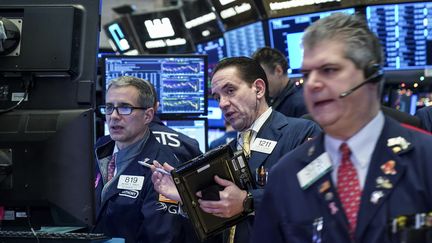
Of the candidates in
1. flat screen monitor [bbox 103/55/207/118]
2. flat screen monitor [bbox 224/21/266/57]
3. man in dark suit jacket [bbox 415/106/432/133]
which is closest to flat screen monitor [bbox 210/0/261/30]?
flat screen monitor [bbox 224/21/266/57]

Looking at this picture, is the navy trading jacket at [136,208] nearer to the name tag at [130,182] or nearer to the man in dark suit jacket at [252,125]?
the name tag at [130,182]

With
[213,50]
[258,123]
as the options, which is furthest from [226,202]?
[213,50]

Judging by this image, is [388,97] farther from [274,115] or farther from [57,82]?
[57,82]

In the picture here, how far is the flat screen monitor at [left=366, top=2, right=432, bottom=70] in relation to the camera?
15.1ft

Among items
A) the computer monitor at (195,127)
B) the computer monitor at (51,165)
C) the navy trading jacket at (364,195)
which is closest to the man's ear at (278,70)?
the computer monitor at (195,127)

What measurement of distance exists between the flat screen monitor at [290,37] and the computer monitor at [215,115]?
2.32ft

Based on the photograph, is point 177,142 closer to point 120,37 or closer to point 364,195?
point 364,195

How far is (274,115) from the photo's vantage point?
310 cm

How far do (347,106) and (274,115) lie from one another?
135 cm

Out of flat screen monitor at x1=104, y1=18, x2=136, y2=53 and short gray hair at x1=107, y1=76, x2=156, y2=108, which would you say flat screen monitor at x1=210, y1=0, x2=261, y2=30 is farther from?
flat screen monitor at x1=104, y1=18, x2=136, y2=53

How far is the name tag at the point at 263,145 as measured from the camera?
2.90 meters

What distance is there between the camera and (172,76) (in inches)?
176

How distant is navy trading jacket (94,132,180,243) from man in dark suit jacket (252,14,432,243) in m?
1.17

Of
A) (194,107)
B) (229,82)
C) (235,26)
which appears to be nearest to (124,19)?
(235,26)
